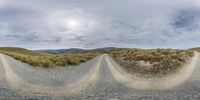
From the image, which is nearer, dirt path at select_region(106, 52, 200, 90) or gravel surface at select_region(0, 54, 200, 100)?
gravel surface at select_region(0, 54, 200, 100)

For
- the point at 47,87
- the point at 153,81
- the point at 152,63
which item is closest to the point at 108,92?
the point at 47,87

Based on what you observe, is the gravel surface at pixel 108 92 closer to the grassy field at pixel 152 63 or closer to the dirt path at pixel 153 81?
the dirt path at pixel 153 81

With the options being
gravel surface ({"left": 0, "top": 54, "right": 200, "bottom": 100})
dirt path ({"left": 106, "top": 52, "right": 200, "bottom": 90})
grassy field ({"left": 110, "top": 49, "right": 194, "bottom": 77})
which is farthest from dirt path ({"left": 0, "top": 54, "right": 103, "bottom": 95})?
grassy field ({"left": 110, "top": 49, "right": 194, "bottom": 77})

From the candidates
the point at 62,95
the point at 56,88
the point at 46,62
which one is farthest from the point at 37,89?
the point at 46,62

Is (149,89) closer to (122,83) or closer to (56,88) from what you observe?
(122,83)


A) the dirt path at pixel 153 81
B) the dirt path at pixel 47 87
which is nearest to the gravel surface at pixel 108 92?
the dirt path at pixel 47 87

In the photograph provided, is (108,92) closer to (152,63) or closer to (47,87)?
(47,87)

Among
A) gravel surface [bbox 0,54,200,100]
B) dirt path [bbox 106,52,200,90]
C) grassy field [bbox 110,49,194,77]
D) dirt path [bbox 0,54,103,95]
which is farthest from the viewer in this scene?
grassy field [bbox 110,49,194,77]

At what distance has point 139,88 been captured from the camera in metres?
31.9

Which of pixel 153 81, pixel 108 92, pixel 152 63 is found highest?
pixel 152 63

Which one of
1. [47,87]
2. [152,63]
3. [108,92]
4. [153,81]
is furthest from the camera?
[152,63]

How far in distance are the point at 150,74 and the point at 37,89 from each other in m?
16.4

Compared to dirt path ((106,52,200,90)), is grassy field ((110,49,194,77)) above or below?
above

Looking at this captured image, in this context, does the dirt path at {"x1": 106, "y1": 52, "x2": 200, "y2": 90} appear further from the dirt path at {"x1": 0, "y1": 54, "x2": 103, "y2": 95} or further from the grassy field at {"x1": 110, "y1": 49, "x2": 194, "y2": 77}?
the dirt path at {"x1": 0, "y1": 54, "x2": 103, "y2": 95}
